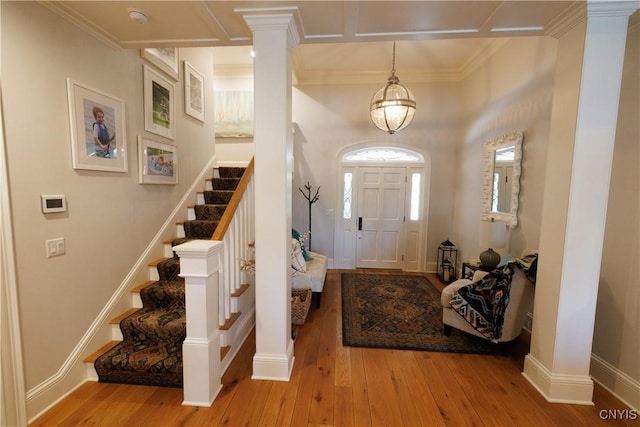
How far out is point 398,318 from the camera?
308 centimetres

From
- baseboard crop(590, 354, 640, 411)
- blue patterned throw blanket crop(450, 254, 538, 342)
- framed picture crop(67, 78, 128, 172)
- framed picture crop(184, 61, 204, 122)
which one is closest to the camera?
baseboard crop(590, 354, 640, 411)

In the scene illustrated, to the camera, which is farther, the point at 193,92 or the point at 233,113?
the point at 233,113

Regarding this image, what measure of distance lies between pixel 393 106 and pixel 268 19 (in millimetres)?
1895

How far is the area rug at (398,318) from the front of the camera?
256 centimetres

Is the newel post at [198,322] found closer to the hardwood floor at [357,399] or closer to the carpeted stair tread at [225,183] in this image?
the hardwood floor at [357,399]

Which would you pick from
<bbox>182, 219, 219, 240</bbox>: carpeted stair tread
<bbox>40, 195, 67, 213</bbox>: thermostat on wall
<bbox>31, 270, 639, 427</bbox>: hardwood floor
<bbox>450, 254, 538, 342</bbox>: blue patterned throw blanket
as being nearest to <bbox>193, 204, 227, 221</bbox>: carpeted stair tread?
<bbox>182, 219, 219, 240</bbox>: carpeted stair tread

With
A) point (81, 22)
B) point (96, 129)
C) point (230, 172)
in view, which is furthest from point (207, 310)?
point (230, 172)

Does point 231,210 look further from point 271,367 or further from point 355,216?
point 355,216

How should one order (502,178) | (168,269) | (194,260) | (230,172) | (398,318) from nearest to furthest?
(194,260) < (168,269) < (398,318) < (502,178) < (230,172)

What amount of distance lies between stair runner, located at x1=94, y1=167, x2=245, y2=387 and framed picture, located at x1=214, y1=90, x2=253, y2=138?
2.93 meters

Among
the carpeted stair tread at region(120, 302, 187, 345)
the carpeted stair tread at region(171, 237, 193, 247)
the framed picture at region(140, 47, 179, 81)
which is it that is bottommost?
the carpeted stair tread at region(120, 302, 187, 345)

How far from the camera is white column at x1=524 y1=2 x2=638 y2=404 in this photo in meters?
1.70

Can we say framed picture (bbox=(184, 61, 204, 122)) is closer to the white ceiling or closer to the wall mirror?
the white ceiling

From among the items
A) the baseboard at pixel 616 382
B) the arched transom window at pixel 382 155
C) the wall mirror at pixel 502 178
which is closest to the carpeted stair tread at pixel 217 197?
the arched transom window at pixel 382 155
